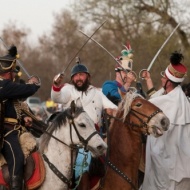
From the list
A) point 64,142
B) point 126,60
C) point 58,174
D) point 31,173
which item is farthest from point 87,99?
point 126,60

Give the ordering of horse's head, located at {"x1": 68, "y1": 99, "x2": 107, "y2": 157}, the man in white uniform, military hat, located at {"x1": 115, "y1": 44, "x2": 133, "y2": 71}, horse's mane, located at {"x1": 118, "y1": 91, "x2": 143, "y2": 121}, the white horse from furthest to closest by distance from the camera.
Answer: military hat, located at {"x1": 115, "y1": 44, "x2": 133, "y2": 71} < the man in white uniform < horse's mane, located at {"x1": 118, "y1": 91, "x2": 143, "y2": 121} < the white horse < horse's head, located at {"x1": 68, "y1": 99, "x2": 107, "y2": 157}

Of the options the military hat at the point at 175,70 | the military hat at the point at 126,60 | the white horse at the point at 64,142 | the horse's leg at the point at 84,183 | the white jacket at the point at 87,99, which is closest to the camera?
the white horse at the point at 64,142

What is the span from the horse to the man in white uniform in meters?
1.86

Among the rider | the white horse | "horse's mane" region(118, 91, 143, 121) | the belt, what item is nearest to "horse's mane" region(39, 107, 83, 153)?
the white horse

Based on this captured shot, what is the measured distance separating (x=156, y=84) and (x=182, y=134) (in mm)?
17124

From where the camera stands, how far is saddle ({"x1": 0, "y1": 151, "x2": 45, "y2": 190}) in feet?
28.6

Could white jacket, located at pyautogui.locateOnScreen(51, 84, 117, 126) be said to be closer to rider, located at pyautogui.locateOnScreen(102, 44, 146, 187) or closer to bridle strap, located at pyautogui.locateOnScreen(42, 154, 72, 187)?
rider, located at pyautogui.locateOnScreen(102, 44, 146, 187)

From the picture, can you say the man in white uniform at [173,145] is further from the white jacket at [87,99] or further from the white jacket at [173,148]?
the white jacket at [87,99]

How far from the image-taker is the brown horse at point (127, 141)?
952 cm

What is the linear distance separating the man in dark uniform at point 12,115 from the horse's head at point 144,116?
1.46 metres

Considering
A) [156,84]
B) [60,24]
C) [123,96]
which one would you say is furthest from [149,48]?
[60,24]

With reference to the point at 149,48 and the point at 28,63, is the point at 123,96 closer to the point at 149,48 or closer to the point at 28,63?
the point at 149,48

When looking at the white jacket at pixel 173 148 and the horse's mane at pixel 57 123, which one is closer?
the horse's mane at pixel 57 123

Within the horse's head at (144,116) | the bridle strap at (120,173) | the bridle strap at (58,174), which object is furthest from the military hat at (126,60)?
the bridle strap at (58,174)
